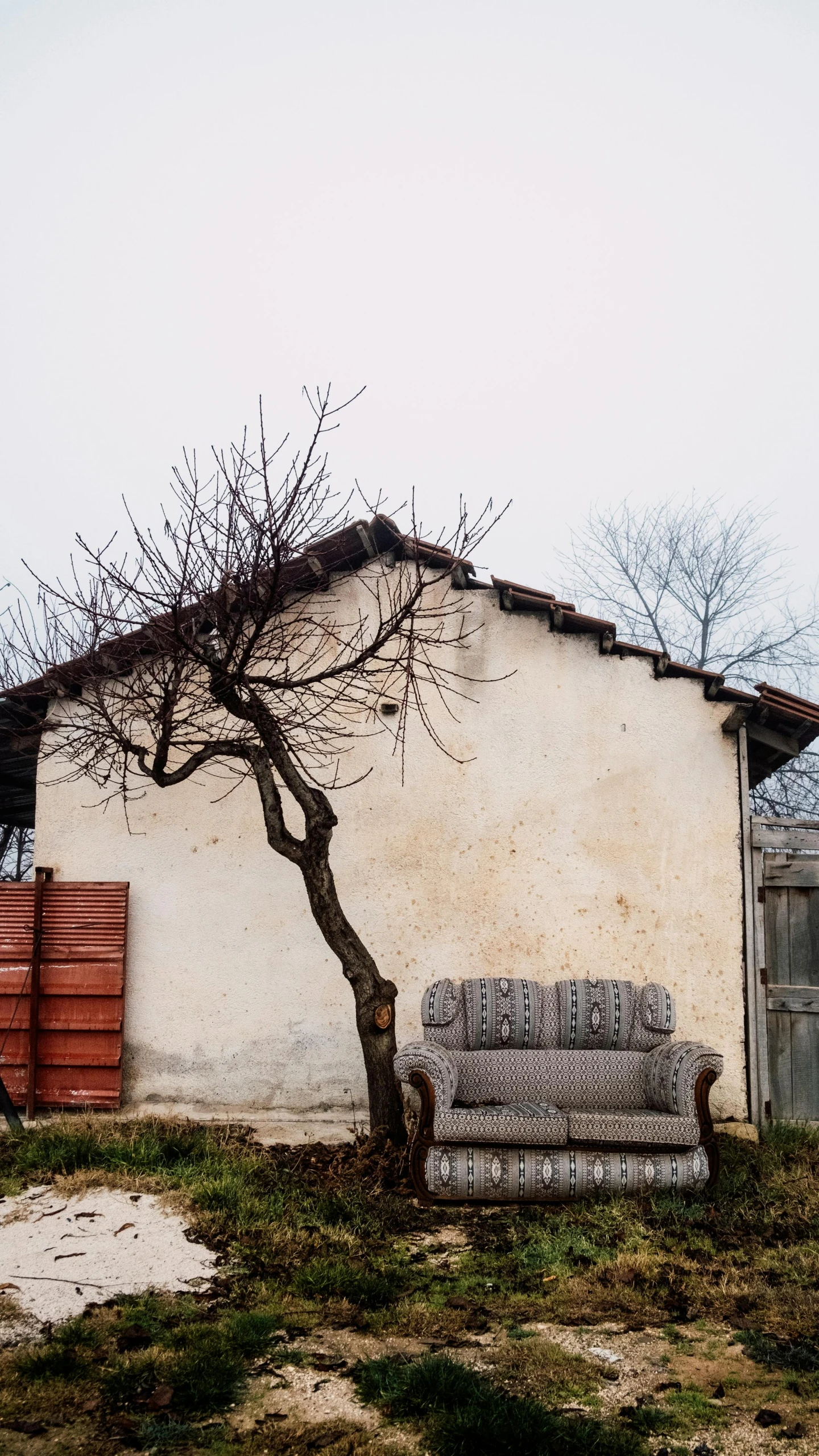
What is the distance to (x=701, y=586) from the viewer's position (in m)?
20.0

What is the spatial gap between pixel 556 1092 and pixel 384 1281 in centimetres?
208

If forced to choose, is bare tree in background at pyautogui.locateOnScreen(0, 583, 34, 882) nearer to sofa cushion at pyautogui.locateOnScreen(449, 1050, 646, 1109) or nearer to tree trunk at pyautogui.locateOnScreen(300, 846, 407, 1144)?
tree trunk at pyautogui.locateOnScreen(300, 846, 407, 1144)

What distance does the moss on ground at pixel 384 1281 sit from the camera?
2.97 m

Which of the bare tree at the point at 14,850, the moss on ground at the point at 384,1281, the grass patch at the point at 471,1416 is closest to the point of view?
the grass patch at the point at 471,1416

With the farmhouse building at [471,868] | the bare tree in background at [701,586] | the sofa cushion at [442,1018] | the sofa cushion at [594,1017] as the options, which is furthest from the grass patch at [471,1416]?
the bare tree in background at [701,586]

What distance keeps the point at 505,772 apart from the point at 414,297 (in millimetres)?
80814

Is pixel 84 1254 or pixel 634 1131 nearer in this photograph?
pixel 84 1254

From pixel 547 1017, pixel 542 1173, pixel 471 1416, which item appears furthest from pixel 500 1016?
pixel 471 1416

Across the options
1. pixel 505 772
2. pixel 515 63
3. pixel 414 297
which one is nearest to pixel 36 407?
pixel 414 297

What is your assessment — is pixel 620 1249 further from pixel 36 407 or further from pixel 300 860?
pixel 36 407

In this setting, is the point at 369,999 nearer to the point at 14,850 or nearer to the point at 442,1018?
the point at 442,1018

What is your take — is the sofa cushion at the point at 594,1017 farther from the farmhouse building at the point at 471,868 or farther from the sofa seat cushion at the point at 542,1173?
the sofa seat cushion at the point at 542,1173

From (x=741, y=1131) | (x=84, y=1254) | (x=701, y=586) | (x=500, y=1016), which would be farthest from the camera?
(x=701, y=586)

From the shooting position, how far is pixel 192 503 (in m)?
5.23
